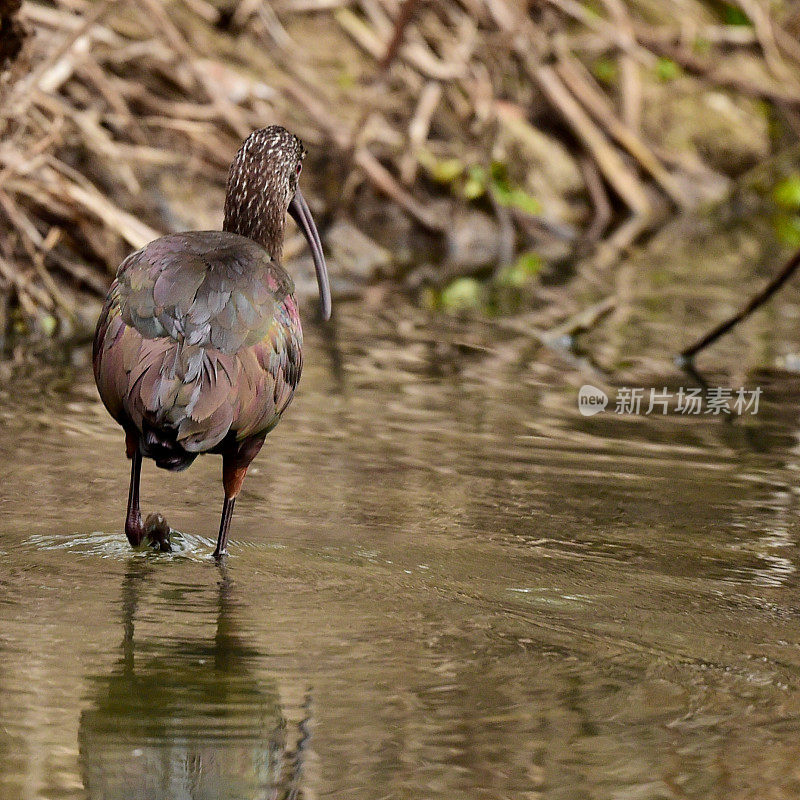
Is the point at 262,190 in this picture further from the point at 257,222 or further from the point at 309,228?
the point at 309,228

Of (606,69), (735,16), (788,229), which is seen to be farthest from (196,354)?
(735,16)

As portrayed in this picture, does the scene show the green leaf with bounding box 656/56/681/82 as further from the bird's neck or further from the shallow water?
the bird's neck

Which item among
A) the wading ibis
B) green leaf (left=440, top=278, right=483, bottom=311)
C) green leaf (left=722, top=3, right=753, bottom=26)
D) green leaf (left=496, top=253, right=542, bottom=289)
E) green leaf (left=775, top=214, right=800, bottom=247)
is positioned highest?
green leaf (left=722, top=3, right=753, bottom=26)

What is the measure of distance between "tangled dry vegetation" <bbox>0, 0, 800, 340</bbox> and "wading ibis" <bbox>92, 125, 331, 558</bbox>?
282 cm

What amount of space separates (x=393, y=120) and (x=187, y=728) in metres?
10.7

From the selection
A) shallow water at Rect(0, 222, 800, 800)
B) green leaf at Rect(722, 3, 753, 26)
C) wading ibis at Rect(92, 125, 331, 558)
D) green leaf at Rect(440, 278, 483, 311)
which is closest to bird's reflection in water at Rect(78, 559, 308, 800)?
shallow water at Rect(0, 222, 800, 800)

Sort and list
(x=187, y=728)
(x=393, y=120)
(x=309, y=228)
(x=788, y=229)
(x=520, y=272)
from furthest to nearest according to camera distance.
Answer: (x=788, y=229) → (x=393, y=120) → (x=520, y=272) → (x=309, y=228) → (x=187, y=728)

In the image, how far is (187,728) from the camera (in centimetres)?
318

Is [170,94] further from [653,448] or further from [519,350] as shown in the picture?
[653,448]

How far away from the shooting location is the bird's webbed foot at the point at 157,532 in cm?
441

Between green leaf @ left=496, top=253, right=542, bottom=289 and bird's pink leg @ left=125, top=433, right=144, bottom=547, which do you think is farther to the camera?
green leaf @ left=496, top=253, right=542, bottom=289

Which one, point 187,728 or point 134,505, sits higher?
point 134,505

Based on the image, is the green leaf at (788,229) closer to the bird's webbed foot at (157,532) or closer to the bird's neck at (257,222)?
the bird's neck at (257,222)

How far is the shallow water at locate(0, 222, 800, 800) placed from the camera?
121 inches
